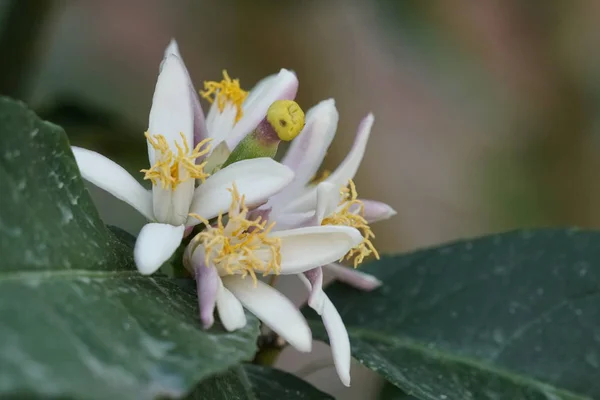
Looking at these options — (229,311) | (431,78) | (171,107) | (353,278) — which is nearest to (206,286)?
(229,311)

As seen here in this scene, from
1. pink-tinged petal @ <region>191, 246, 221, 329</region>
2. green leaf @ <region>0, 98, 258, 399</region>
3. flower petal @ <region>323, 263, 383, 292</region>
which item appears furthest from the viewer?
flower petal @ <region>323, 263, 383, 292</region>

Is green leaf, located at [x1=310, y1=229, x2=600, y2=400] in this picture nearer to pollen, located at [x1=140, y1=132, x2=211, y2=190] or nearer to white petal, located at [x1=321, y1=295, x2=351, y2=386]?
white petal, located at [x1=321, y1=295, x2=351, y2=386]

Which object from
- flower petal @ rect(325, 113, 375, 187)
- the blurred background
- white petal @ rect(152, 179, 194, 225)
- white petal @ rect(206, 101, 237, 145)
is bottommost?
white petal @ rect(152, 179, 194, 225)

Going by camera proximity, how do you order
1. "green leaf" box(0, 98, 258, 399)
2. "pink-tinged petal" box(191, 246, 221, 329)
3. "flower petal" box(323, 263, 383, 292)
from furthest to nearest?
"flower petal" box(323, 263, 383, 292) < "pink-tinged petal" box(191, 246, 221, 329) < "green leaf" box(0, 98, 258, 399)

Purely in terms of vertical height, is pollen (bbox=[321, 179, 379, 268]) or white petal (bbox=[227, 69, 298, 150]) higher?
white petal (bbox=[227, 69, 298, 150])

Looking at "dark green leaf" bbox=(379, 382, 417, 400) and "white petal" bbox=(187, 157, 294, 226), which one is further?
"dark green leaf" bbox=(379, 382, 417, 400)

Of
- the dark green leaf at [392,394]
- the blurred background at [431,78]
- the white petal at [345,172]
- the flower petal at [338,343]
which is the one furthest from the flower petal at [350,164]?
the blurred background at [431,78]

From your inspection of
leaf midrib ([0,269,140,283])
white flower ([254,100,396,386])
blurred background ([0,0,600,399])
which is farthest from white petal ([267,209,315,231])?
blurred background ([0,0,600,399])
